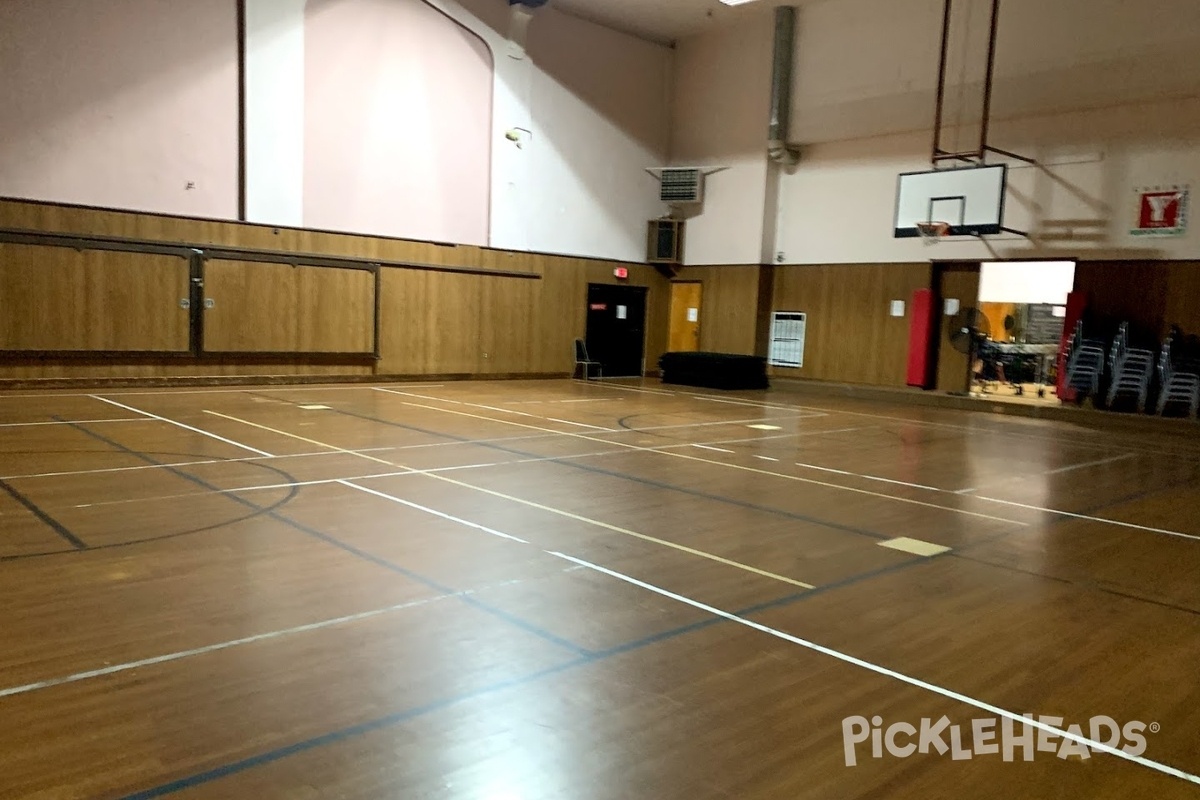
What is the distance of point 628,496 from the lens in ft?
16.1

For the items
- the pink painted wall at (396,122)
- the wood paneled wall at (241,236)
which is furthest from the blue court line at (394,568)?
the pink painted wall at (396,122)

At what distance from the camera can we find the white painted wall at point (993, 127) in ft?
32.9

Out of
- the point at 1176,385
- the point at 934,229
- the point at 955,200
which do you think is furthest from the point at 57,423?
the point at 1176,385

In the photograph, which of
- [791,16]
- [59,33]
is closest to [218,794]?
[59,33]

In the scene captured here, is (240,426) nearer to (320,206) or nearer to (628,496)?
(628,496)

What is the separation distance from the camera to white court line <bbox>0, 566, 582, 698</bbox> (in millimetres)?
2287

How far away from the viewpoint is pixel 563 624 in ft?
9.52

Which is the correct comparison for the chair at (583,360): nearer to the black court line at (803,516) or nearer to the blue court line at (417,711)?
the black court line at (803,516)

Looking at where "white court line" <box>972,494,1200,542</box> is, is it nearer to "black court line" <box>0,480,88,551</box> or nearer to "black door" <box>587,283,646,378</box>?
"black court line" <box>0,480,88,551</box>

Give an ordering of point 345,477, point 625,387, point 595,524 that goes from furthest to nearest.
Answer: point 625,387 → point 345,477 → point 595,524

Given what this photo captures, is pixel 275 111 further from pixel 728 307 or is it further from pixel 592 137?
pixel 728 307

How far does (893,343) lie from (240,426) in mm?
9230

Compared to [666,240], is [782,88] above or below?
above

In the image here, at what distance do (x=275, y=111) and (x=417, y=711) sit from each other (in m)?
9.87
